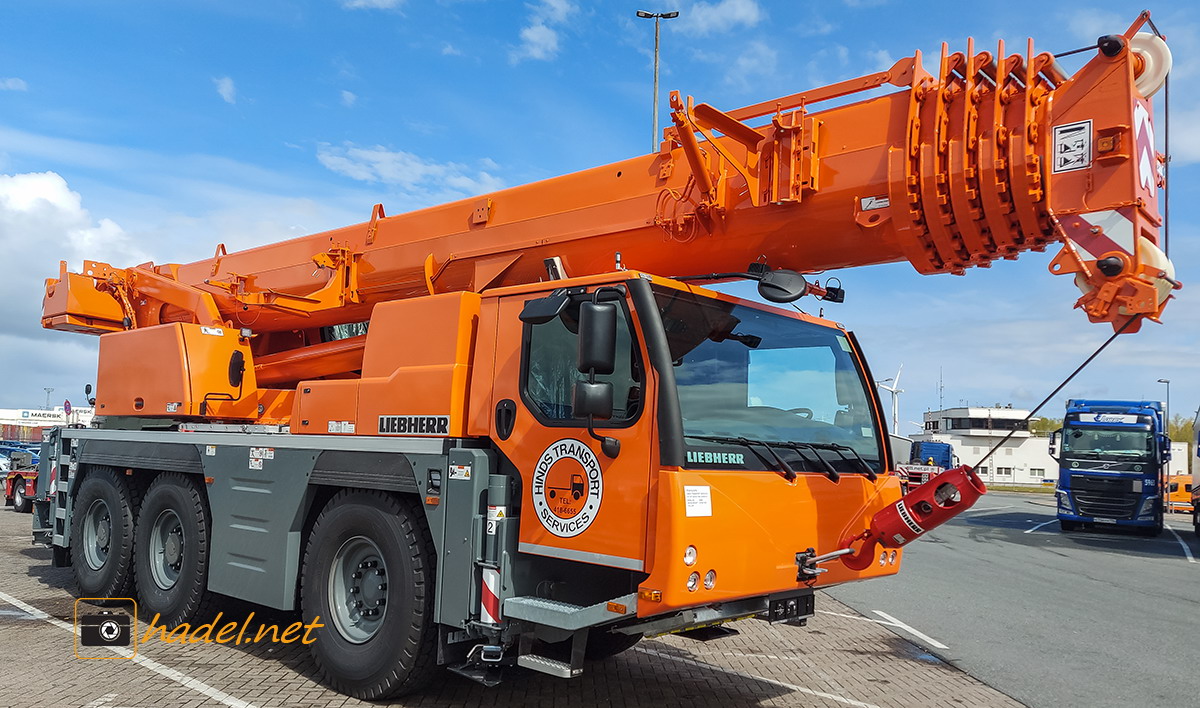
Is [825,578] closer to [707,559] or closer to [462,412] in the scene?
[707,559]

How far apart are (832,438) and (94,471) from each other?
7.38 meters

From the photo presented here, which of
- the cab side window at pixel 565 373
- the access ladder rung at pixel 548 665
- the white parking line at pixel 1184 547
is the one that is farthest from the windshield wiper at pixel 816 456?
the white parking line at pixel 1184 547

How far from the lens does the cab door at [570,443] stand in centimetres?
440

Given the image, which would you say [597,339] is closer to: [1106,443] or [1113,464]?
[1113,464]

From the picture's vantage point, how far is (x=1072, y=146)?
168 inches

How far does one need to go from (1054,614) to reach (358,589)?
25.9ft

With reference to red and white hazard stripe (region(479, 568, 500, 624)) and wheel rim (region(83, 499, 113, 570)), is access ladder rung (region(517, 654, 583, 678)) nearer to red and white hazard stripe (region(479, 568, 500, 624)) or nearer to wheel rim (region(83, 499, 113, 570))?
red and white hazard stripe (region(479, 568, 500, 624))

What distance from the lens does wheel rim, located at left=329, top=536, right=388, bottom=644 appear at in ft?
18.6

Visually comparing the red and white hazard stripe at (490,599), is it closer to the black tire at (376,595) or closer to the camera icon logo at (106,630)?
the black tire at (376,595)

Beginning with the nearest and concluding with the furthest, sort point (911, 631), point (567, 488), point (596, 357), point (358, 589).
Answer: point (596, 357)
point (567, 488)
point (358, 589)
point (911, 631)

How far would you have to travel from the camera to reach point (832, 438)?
17.8 feet

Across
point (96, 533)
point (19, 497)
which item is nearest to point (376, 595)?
point (96, 533)

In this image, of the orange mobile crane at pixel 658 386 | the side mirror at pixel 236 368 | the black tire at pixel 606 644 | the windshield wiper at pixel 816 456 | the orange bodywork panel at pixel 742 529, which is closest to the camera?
the orange bodywork panel at pixel 742 529

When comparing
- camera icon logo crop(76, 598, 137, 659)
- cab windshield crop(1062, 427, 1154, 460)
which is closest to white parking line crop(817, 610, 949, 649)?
camera icon logo crop(76, 598, 137, 659)
